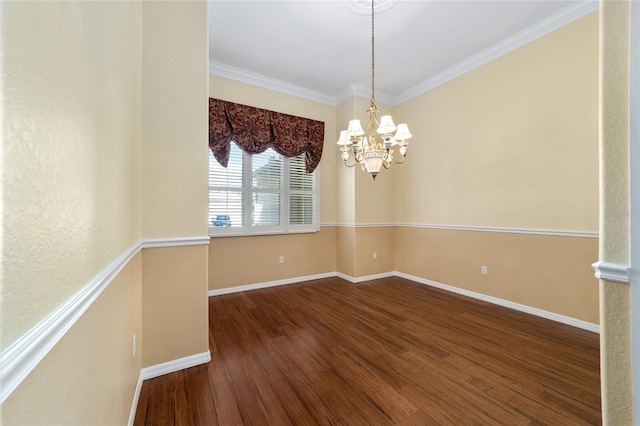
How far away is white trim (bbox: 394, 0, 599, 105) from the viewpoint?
2445 mm

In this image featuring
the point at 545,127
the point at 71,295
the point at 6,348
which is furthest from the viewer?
the point at 545,127

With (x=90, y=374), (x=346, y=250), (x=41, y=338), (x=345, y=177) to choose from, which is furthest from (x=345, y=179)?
(x=41, y=338)

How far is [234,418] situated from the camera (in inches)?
56.1

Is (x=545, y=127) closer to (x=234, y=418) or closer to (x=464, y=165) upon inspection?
(x=464, y=165)

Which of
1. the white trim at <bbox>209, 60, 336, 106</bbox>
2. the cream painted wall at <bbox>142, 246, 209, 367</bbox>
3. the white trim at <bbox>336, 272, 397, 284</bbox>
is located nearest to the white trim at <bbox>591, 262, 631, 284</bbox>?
the cream painted wall at <bbox>142, 246, 209, 367</bbox>

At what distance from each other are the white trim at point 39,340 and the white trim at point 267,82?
3529 mm

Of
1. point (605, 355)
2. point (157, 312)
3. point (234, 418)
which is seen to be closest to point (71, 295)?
point (234, 418)

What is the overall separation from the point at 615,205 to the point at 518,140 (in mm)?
2496

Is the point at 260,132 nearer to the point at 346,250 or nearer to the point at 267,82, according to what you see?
the point at 267,82

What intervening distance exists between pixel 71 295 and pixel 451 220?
13.0 feet

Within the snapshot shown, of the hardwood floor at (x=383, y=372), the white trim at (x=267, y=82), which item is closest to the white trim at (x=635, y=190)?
the hardwood floor at (x=383, y=372)

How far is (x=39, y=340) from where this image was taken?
43 cm

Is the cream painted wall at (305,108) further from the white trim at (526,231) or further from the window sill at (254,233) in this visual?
the white trim at (526,231)

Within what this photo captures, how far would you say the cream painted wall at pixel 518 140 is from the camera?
2.46 meters
